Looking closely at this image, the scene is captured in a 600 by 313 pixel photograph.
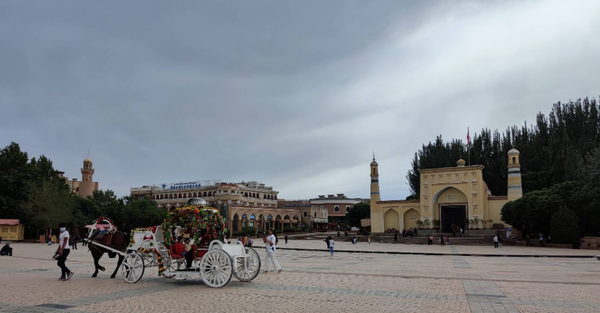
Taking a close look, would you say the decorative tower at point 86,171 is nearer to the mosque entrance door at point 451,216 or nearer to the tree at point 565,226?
the mosque entrance door at point 451,216

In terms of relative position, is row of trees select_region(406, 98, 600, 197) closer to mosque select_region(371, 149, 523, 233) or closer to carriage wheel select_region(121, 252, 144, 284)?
mosque select_region(371, 149, 523, 233)

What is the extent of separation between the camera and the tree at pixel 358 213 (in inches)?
3076

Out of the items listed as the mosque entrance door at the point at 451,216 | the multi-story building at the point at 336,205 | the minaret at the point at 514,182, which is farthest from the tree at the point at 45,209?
the multi-story building at the point at 336,205

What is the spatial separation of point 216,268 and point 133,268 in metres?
2.35

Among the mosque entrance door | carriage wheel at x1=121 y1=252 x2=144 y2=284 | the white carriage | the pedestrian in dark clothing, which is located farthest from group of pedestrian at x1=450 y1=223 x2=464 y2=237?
carriage wheel at x1=121 y1=252 x2=144 y2=284

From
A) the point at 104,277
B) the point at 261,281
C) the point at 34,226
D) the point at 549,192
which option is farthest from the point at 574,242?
the point at 34,226

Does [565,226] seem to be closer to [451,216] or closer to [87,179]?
[451,216]

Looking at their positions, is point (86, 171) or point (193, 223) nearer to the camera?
point (193, 223)

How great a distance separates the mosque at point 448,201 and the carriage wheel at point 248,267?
129 feet

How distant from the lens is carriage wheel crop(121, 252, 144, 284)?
11.0 metres

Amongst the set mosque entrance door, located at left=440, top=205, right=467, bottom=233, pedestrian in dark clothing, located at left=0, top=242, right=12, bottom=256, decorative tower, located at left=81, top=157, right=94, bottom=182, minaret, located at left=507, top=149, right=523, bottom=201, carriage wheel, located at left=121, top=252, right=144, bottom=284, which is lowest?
pedestrian in dark clothing, located at left=0, top=242, right=12, bottom=256

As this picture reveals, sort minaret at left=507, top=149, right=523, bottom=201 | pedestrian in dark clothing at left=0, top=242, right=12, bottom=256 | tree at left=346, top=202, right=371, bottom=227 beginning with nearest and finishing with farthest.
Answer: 1. pedestrian in dark clothing at left=0, top=242, right=12, bottom=256
2. minaret at left=507, top=149, right=523, bottom=201
3. tree at left=346, top=202, right=371, bottom=227

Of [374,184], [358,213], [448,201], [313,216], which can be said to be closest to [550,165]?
[448,201]

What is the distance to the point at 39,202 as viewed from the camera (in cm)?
4094
